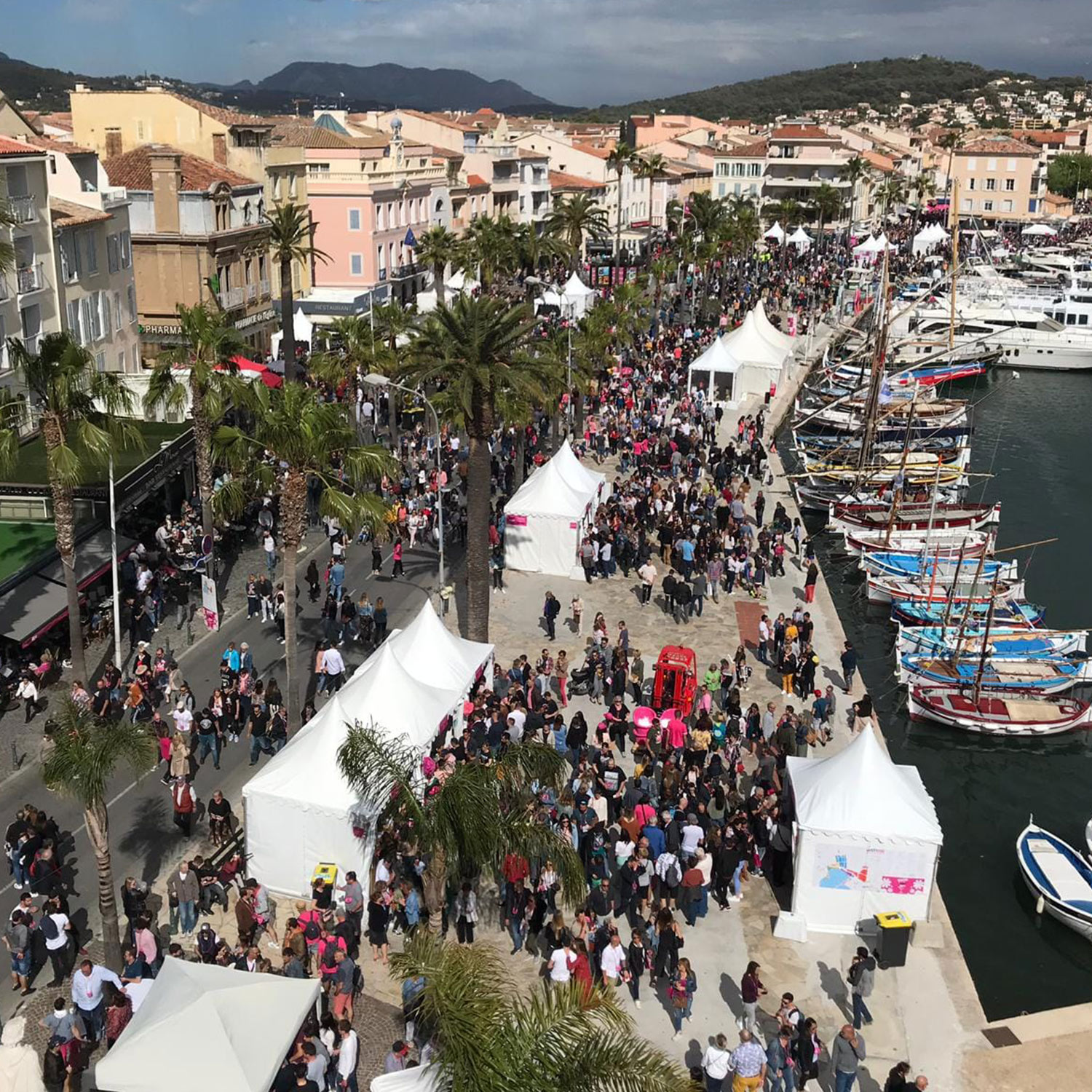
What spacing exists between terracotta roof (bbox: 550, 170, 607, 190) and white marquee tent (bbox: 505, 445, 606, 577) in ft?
221

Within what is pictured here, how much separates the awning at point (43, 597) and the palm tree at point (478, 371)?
839 centimetres

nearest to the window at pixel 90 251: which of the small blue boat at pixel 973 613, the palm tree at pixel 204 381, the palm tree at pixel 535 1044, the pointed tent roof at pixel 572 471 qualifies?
the palm tree at pixel 204 381

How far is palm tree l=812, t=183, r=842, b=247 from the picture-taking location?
4365 inches

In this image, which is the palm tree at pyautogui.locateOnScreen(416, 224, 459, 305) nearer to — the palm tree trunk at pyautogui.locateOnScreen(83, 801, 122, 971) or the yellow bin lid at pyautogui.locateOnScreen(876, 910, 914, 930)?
the palm tree trunk at pyautogui.locateOnScreen(83, 801, 122, 971)

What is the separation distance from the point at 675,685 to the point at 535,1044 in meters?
13.6

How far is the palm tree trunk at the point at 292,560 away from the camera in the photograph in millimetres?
21203

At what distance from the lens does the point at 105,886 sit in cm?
1572

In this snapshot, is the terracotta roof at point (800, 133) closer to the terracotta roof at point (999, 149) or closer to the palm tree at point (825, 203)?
the palm tree at point (825, 203)

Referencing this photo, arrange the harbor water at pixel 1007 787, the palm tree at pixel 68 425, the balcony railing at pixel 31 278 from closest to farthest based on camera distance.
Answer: the harbor water at pixel 1007 787
the palm tree at pixel 68 425
the balcony railing at pixel 31 278

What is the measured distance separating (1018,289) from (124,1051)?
82101mm

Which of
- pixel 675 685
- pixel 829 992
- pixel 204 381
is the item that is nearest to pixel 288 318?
pixel 204 381

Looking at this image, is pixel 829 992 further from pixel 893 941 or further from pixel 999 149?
pixel 999 149

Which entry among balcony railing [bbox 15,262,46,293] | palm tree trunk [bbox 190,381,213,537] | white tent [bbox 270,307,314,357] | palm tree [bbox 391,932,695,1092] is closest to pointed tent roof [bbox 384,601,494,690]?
palm tree trunk [bbox 190,381,213,537]

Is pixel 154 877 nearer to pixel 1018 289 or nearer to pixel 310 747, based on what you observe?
pixel 310 747
